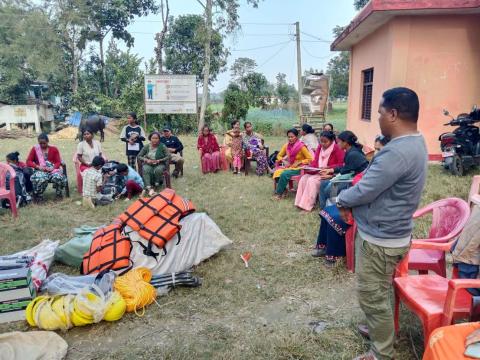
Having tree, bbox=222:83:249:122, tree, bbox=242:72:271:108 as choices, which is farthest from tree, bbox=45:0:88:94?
tree, bbox=222:83:249:122

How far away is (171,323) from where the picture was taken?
9.84 feet

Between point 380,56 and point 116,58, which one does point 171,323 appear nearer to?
point 380,56

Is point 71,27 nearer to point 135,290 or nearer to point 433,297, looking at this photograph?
point 135,290

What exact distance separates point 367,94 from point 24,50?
1905 centimetres

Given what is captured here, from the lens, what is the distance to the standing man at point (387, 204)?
1940 millimetres

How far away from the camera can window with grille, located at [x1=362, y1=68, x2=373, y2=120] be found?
391 inches

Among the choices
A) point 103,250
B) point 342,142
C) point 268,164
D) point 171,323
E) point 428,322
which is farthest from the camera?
point 268,164

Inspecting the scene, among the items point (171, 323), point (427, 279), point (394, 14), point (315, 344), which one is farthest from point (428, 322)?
point (394, 14)

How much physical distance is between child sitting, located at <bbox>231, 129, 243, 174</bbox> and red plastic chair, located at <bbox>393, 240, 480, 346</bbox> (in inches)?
233

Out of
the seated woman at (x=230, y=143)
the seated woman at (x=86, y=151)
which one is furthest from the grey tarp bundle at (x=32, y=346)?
the seated woman at (x=230, y=143)

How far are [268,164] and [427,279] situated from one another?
577 centimetres

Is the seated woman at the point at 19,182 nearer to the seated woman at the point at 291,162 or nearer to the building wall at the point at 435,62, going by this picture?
the seated woman at the point at 291,162

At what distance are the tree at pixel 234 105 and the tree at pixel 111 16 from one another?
963 cm

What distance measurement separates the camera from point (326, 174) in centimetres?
543
